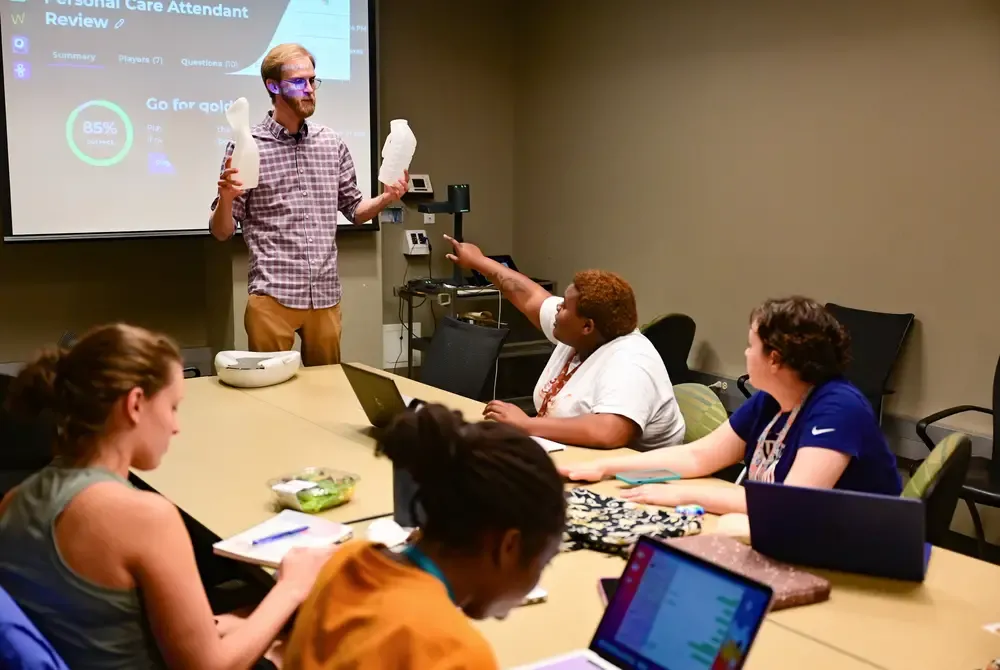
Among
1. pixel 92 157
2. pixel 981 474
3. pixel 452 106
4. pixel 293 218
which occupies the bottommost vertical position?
pixel 981 474

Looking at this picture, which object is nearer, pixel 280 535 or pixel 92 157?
pixel 280 535

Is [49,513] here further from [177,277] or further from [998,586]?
[177,277]

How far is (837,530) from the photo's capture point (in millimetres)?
1606

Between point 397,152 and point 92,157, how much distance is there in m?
1.67

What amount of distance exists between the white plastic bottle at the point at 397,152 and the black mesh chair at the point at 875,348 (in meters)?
1.82

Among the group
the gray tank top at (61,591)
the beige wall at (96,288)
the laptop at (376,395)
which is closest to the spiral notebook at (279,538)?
the gray tank top at (61,591)

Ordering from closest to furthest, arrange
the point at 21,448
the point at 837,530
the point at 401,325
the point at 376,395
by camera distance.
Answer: the point at 837,530
the point at 376,395
the point at 21,448
the point at 401,325

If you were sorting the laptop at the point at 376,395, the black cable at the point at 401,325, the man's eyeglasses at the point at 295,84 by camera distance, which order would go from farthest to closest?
the black cable at the point at 401,325 → the man's eyeglasses at the point at 295,84 → the laptop at the point at 376,395

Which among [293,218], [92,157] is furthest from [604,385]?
[92,157]

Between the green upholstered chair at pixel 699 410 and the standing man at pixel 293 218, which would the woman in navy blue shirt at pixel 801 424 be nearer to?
the green upholstered chair at pixel 699 410

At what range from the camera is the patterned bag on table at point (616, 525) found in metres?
1.78

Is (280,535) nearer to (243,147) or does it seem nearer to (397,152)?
(243,147)

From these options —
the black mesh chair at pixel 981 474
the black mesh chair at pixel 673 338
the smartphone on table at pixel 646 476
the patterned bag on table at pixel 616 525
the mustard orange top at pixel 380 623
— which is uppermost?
the mustard orange top at pixel 380 623

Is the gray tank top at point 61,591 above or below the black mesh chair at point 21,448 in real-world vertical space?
above
